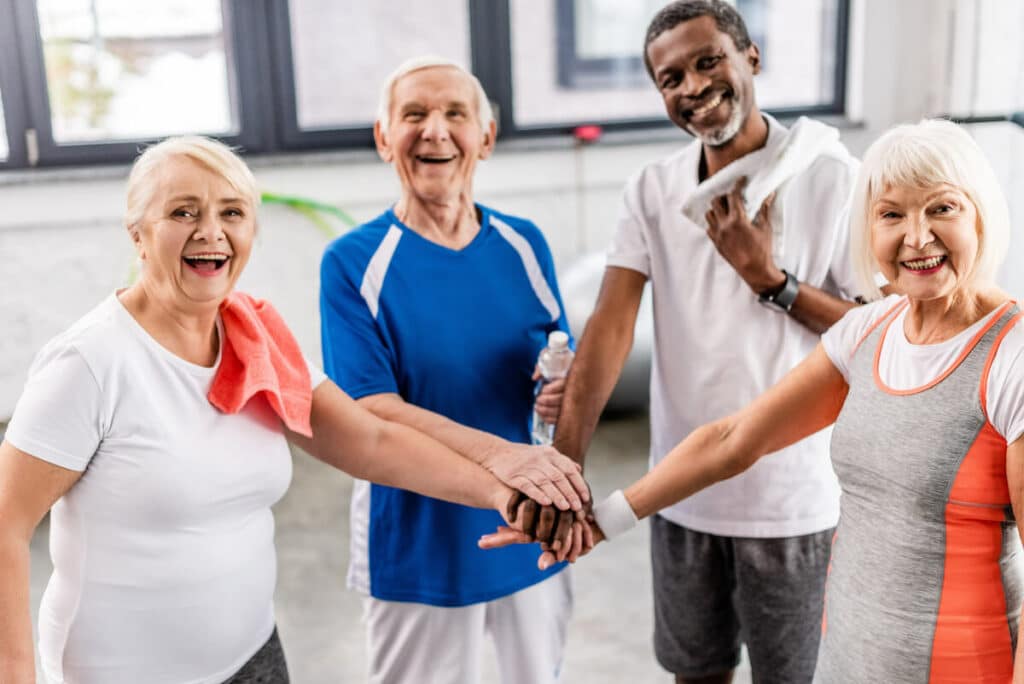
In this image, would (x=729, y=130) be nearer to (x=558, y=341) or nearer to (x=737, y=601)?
(x=558, y=341)

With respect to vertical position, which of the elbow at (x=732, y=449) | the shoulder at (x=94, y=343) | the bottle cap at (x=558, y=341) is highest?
the shoulder at (x=94, y=343)

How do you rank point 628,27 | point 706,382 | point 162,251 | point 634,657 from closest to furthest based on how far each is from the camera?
point 162,251
point 706,382
point 634,657
point 628,27

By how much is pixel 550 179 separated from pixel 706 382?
3046 mm

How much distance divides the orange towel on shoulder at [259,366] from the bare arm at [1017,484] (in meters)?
0.98

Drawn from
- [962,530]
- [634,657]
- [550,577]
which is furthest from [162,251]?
[634,657]

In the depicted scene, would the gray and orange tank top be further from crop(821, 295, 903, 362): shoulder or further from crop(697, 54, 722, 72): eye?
crop(697, 54, 722, 72): eye

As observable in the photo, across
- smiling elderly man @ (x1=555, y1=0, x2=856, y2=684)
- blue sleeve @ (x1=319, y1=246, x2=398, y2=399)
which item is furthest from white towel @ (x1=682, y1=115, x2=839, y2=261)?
blue sleeve @ (x1=319, y1=246, x2=398, y2=399)

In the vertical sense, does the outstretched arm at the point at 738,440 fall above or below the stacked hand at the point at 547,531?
above

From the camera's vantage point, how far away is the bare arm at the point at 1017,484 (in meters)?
1.24

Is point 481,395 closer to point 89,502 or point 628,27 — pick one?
point 89,502

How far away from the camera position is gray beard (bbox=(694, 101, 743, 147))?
1882mm

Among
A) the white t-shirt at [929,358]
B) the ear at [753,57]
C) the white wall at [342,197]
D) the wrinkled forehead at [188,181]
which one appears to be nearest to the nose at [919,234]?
the white t-shirt at [929,358]

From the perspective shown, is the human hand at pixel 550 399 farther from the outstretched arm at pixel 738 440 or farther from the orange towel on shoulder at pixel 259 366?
the orange towel on shoulder at pixel 259 366

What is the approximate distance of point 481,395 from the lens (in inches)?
72.3
